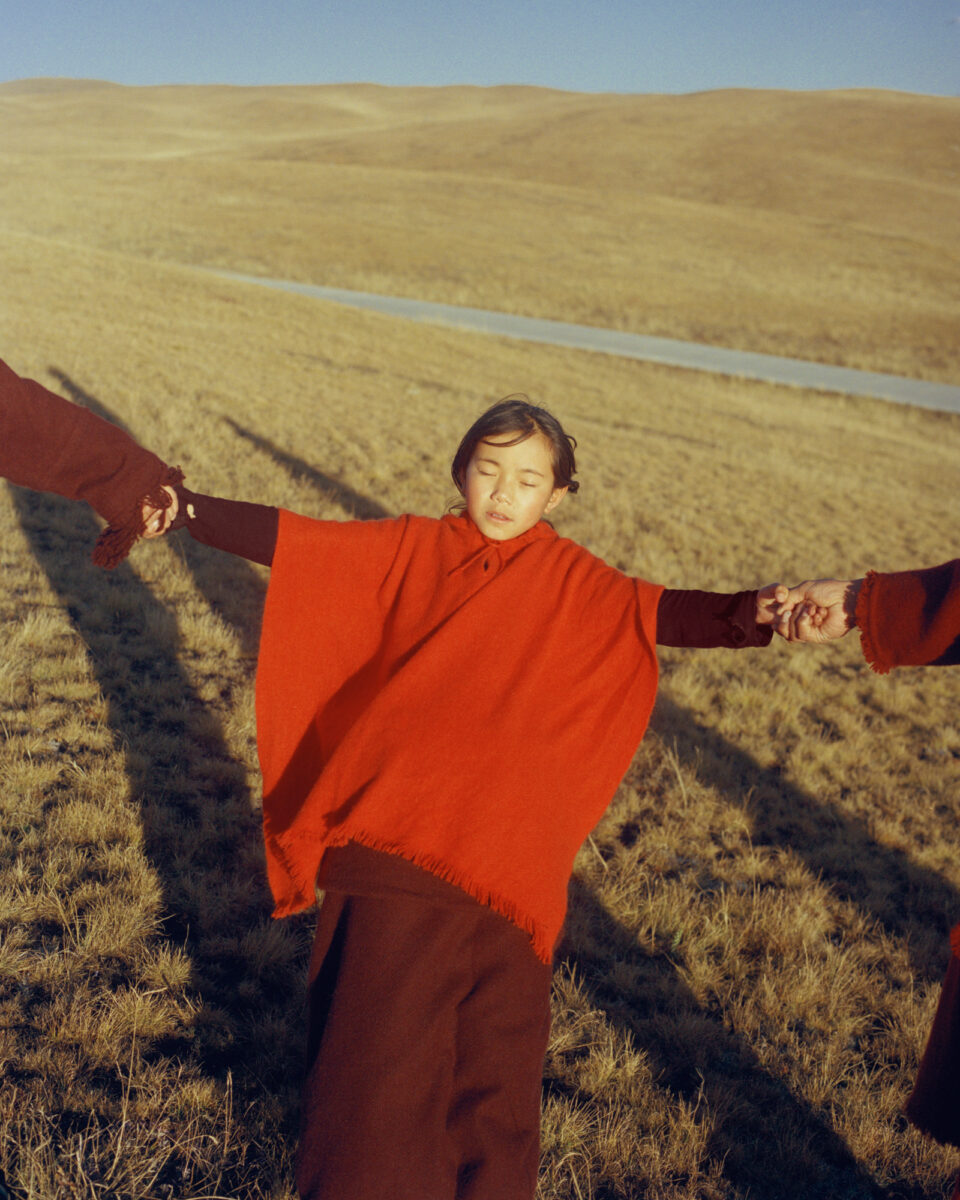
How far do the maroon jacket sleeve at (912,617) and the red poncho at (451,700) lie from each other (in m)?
0.54

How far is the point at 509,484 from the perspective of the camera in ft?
8.07

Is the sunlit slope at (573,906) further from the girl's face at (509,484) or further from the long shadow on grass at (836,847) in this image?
the girl's face at (509,484)

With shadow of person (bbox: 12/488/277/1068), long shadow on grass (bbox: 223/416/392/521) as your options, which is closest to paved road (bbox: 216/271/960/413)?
long shadow on grass (bbox: 223/416/392/521)

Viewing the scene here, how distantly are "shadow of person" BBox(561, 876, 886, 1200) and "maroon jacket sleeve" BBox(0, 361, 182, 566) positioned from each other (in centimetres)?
207

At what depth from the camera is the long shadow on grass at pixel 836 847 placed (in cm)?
379

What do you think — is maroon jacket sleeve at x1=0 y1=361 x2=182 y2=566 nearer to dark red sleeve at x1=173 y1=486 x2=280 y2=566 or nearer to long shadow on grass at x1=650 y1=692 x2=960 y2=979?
dark red sleeve at x1=173 y1=486 x2=280 y2=566

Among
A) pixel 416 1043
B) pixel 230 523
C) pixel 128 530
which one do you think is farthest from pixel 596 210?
pixel 416 1043

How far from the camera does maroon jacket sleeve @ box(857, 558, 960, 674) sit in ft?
6.58

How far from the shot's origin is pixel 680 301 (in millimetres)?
32719

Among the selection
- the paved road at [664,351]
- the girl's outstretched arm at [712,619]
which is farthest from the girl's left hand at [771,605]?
the paved road at [664,351]

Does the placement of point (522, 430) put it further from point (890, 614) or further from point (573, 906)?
point (573, 906)

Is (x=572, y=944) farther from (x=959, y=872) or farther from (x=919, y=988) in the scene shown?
(x=959, y=872)

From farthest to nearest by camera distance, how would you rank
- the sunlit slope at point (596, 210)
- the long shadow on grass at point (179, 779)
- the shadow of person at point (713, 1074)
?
1. the sunlit slope at point (596, 210)
2. the long shadow on grass at point (179, 779)
3. the shadow of person at point (713, 1074)

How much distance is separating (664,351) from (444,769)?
25.2 meters
